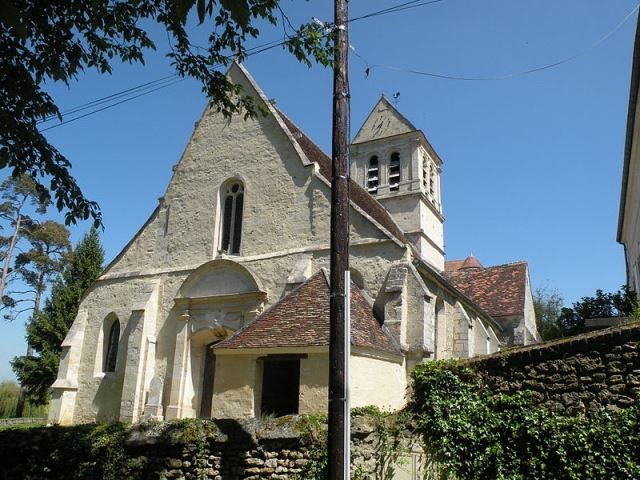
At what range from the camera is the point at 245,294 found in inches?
633

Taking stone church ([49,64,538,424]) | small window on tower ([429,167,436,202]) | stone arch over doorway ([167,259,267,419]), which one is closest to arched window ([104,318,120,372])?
stone church ([49,64,538,424])

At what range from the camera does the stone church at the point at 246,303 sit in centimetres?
1227

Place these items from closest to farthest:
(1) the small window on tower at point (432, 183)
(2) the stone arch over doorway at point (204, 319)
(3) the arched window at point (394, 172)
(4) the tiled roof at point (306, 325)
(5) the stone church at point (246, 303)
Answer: (4) the tiled roof at point (306, 325)
(5) the stone church at point (246, 303)
(2) the stone arch over doorway at point (204, 319)
(3) the arched window at point (394, 172)
(1) the small window on tower at point (432, 183)

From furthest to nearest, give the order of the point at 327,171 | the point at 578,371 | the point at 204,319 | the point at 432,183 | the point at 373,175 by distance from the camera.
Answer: the point at 432,183, the point at 373,175, the point at 327,171, the point at 204,319, the point at 578,371

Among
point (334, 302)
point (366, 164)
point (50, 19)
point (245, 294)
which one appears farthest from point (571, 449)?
point (366, 164)

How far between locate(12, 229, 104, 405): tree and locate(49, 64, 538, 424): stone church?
13.0m

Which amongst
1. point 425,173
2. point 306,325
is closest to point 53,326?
point 425,173

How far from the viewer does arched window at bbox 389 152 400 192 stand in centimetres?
2850

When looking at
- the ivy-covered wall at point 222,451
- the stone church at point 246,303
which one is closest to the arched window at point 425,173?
the stone church at point 246,303

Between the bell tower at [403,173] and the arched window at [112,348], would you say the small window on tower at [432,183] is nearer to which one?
the bell tower at [403,173]

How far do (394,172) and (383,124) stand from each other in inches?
121

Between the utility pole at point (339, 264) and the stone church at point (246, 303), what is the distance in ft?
15.2

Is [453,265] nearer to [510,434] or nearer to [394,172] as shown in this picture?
[394,172]

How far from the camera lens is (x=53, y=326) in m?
30.6
